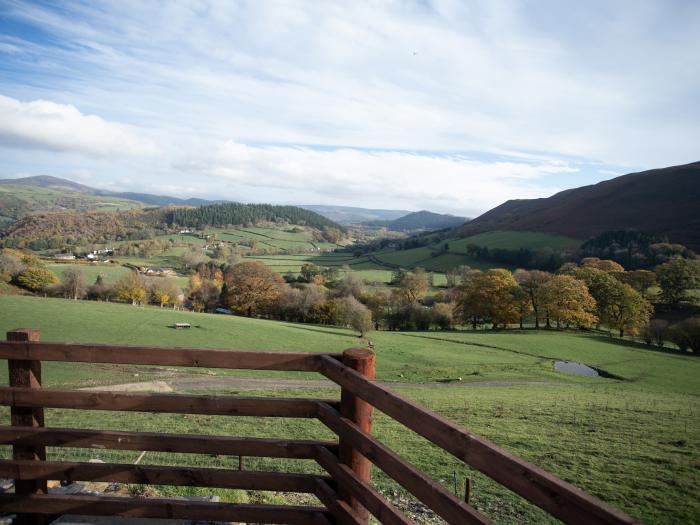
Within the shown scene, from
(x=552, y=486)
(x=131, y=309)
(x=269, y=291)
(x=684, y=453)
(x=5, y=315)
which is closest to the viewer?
(x=552, y=486)

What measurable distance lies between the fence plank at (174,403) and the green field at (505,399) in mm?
3377

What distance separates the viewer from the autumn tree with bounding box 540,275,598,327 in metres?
58.1

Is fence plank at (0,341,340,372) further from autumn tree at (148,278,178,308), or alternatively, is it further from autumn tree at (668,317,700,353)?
autumn tree at (148,278,178,308)

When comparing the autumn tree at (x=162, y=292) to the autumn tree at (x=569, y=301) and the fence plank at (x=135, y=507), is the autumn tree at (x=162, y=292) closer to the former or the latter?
the autumn tree at (x=569, y=301)

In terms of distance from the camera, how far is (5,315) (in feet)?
137

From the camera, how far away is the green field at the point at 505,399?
1134 cm

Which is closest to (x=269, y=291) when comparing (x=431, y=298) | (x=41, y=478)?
(x=431, y=298)

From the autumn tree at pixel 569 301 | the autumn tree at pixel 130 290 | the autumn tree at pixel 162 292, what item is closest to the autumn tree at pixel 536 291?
the autumn tree at pixel 569 301

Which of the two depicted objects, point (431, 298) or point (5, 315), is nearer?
point (5, 315)

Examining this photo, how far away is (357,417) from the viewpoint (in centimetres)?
404

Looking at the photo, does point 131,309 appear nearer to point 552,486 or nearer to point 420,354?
point 420,354

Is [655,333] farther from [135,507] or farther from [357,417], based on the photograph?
[135,507]

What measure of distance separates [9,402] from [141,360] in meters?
1.42

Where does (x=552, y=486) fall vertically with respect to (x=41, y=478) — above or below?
above
